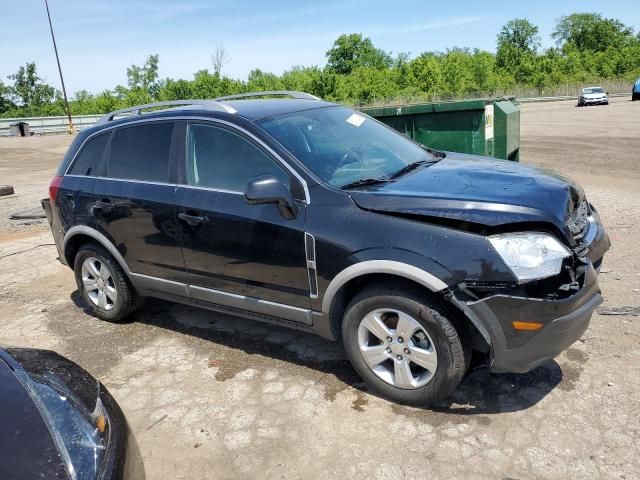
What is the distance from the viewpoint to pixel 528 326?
279 cm

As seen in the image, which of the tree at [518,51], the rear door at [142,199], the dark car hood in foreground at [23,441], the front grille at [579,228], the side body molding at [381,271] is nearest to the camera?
the dark car hood in foreground at [23,441]

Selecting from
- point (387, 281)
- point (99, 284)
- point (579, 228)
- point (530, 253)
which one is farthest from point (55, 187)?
point (579, 228)

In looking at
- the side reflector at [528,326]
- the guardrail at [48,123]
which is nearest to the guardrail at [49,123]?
the guardrail at [48,123]

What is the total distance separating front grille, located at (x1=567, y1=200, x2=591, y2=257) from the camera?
2988 mm

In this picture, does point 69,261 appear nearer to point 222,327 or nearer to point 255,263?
point 222,327

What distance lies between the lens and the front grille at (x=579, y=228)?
Result: 2.99 metres

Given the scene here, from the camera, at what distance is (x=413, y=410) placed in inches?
126

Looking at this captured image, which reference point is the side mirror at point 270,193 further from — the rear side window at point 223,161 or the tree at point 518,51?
the tree at point 518,51

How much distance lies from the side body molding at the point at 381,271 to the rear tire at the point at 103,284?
2.14m

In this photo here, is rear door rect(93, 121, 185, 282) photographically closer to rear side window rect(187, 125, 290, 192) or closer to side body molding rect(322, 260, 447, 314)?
rear side window rect(187, 125, 290, 192)

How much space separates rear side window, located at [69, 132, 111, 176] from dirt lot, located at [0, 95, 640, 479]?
54.3 inches

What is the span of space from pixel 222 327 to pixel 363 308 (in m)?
1.82

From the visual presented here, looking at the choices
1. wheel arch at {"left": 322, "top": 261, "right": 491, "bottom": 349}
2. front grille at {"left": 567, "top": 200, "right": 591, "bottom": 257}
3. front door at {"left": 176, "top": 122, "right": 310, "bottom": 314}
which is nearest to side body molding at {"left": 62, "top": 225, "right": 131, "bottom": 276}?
front door at {"left": 176, "top": 122, "right": 310, "bottom": 314}

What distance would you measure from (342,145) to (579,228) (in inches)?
64.3
